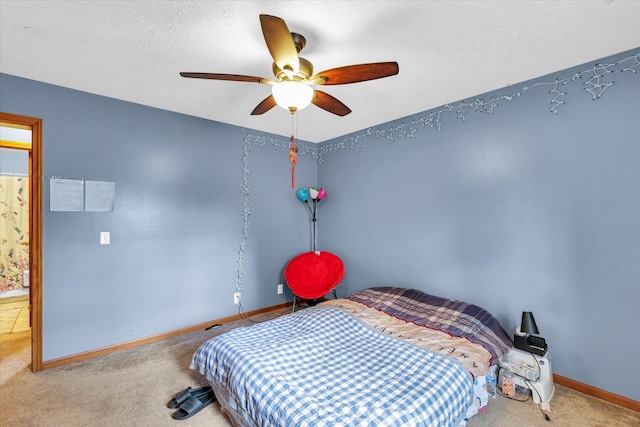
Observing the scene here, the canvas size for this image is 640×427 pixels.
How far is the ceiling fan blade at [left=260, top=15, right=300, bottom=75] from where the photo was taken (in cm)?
124

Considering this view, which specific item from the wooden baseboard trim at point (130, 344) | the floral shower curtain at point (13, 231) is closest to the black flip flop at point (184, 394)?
the wooden baseboard trim at point (130, 344)

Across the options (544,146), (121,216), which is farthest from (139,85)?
(544,146)

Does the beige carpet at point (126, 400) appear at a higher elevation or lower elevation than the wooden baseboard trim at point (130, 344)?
lower

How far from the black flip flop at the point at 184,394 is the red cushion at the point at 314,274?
55.2 inches

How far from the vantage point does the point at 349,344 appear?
79.5 inches

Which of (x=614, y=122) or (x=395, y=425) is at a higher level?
(x=614, y=122)

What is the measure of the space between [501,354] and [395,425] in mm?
1293

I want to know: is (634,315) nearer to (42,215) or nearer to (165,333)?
(165,333)

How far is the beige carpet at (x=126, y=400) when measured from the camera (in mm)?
1774

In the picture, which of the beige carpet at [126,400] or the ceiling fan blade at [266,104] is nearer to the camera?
the beige carpet at [126,400]

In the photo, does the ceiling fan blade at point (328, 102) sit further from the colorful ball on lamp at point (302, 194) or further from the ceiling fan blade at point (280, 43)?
the colorful ball on lamp at point (302, 194)

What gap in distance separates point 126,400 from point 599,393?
3271 mm

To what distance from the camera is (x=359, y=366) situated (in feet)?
5.59

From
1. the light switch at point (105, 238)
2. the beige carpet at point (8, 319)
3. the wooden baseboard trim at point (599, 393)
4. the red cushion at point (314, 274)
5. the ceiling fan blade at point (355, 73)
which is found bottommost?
the wooden baseboard trim at point (599, 393)
